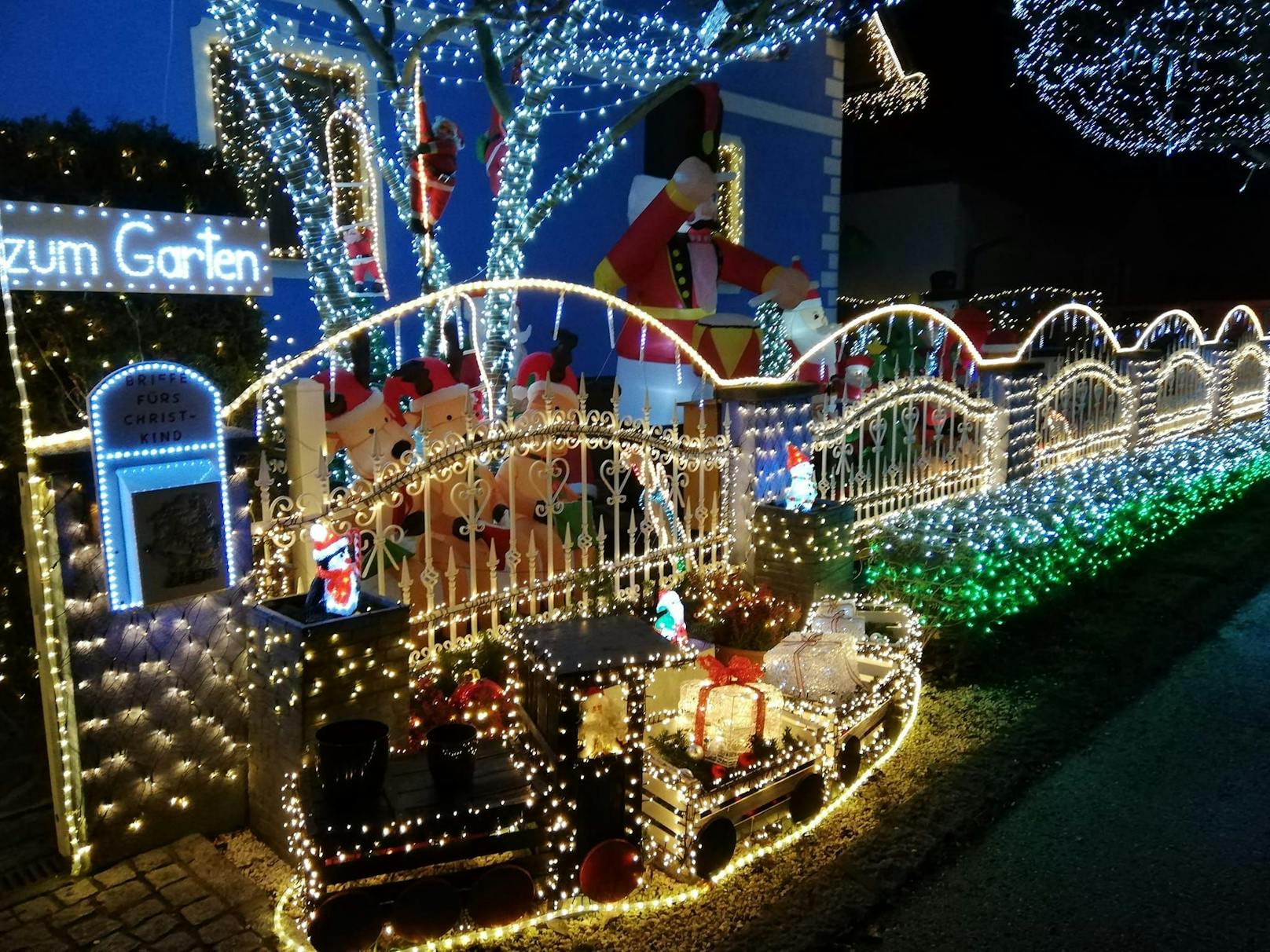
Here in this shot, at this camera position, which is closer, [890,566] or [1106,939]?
[1106,939]

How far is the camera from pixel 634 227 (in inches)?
348

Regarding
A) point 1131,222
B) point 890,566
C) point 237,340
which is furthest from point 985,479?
point 1131,222

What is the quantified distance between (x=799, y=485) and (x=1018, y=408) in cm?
363

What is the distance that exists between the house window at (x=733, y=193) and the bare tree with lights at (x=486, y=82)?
180cm

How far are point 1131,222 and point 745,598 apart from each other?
71.0 feet

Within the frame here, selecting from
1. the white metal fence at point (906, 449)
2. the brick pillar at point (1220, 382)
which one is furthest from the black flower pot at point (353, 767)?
the brick pillar at point (1220, 382)

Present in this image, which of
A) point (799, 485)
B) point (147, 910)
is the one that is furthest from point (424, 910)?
point (799, 485)

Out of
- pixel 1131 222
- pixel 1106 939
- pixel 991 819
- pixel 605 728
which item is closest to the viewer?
pixel 1106 939

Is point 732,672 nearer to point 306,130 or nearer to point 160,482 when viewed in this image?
point 160,482

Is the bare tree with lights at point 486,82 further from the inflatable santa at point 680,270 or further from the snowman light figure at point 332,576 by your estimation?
the snowman light figure at point 332,576

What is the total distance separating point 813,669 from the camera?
14.8ft

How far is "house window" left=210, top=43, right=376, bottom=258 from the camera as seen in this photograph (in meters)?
8.47

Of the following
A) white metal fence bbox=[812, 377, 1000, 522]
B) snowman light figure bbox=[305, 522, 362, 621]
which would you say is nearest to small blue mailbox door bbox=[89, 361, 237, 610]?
snowman light figure bbox=[305, 522, 362, 621]

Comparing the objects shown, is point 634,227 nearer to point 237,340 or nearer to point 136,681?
point 237,340
